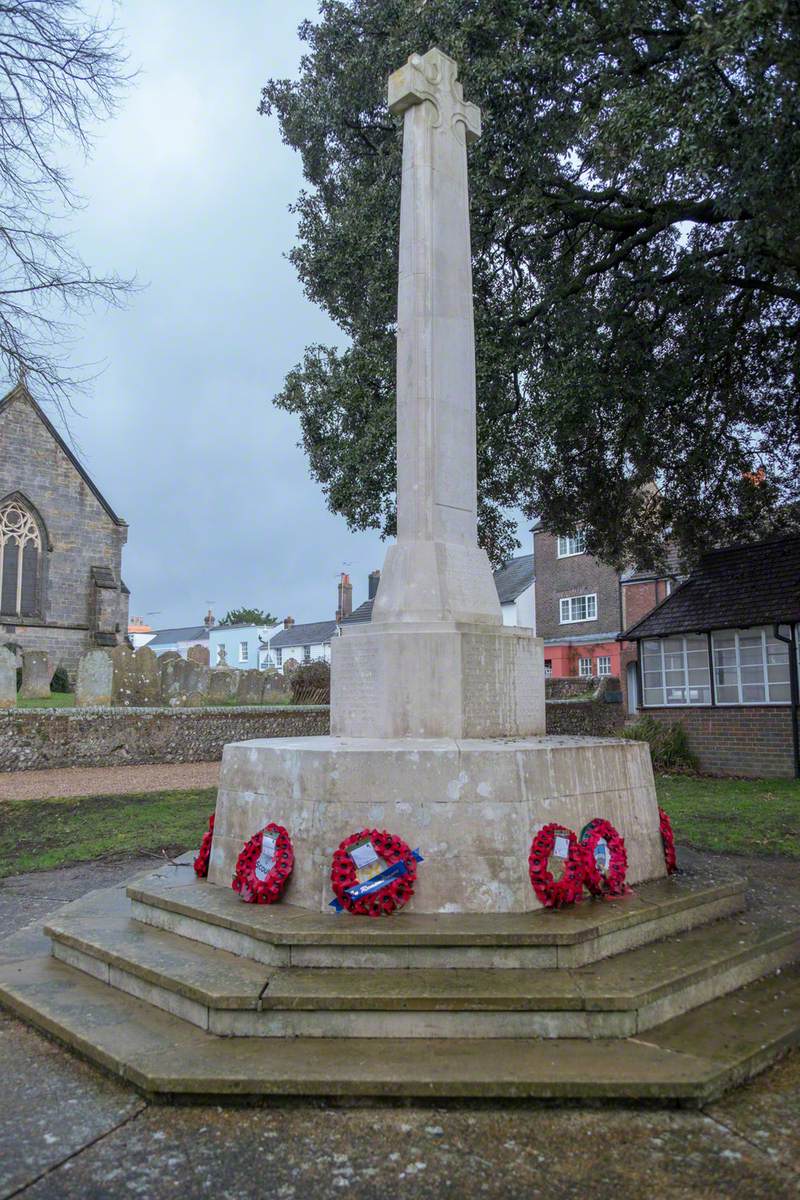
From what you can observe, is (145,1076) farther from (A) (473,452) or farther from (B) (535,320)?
(B) (535,320)

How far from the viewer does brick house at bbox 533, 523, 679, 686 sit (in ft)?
114

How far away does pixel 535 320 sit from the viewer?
474 inches

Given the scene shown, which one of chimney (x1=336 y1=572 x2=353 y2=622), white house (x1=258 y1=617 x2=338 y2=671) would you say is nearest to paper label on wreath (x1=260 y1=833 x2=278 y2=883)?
chimney (x1=336 y1=572 x2=353 y2=622)

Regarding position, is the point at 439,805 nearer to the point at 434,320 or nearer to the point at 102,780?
the point at 434,320

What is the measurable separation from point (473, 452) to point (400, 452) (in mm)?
637

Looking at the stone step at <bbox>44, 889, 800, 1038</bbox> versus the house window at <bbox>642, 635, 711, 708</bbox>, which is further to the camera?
the house window at <bbox>642, 635, 711, 708</bbox>

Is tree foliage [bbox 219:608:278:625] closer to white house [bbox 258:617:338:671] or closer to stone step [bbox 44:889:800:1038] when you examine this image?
white house [bbox 258:617:338:671]

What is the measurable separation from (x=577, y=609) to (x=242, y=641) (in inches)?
1619

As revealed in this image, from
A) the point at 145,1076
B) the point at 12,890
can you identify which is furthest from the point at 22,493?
the point at 145,1076

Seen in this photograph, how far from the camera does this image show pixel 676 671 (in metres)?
19.0

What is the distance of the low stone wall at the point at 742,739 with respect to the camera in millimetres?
16531

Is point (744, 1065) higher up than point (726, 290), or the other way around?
point (726, 290)

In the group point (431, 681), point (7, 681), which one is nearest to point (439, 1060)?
point (431, 681)

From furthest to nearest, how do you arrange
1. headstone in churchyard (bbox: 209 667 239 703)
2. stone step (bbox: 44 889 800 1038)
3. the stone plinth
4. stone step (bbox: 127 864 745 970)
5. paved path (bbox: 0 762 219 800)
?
headstone in churchyard (bbox: 209 667 239 703) < paved path (bbox: 0 762 219 800) < the stone plinth < stone step (bbox: 127 864 745 970) < stone step (bbox: 44 889 800 1038)
